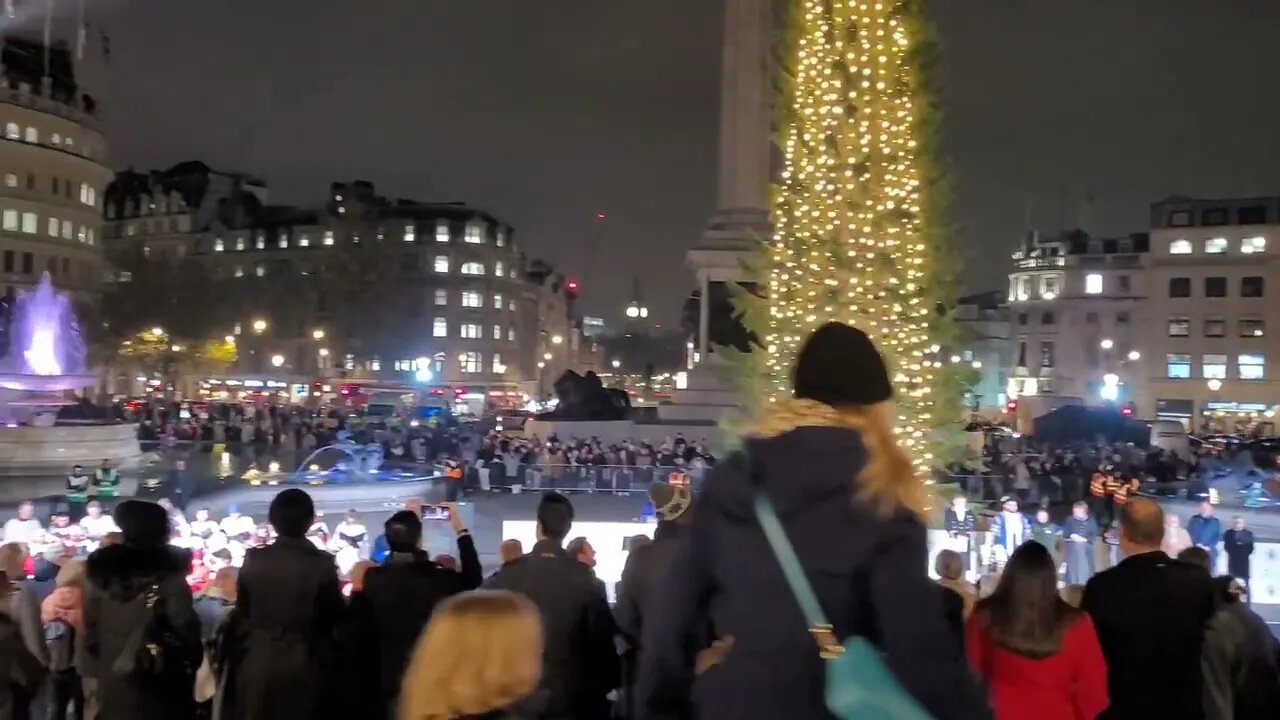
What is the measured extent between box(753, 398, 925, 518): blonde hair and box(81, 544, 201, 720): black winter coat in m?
4.19

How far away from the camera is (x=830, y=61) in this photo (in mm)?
17422

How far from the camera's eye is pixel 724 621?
10.2 feet

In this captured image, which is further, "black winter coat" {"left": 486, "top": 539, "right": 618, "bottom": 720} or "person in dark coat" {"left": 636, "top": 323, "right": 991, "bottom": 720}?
"black winter coat" {"left": 486, "top": 539, "right": 618, "bottom": 720}

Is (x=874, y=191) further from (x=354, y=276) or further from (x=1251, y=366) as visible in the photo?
(x=1251, y=366)

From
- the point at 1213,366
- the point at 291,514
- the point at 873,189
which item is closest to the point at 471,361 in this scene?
the point at 1213,366

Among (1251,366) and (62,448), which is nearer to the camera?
(62,448)

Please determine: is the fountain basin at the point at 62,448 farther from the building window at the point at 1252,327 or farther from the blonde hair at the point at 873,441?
the building window at the point at 1252,327

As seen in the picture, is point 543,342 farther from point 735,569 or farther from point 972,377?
point 735,569

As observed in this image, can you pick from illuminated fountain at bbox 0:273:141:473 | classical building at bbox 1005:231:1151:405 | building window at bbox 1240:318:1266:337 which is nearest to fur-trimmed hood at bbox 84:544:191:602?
illuminated fountain at bbox 0:273:141:473

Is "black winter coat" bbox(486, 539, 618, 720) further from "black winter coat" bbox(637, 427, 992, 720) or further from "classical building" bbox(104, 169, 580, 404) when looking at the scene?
"classical building" bbox(104, 169, 580, 404)

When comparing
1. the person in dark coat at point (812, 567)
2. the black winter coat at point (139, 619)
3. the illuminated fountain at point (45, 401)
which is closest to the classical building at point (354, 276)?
the illuminated fountain at point (45, 401)

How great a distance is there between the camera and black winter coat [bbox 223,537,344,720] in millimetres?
5980

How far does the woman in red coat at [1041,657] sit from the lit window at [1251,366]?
8522cm

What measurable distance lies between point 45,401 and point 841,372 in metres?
41.7
